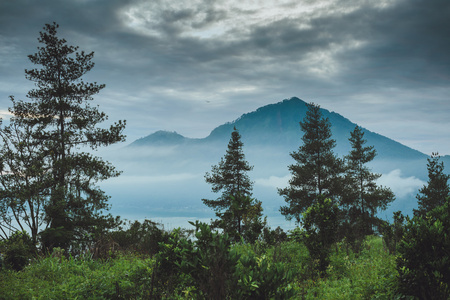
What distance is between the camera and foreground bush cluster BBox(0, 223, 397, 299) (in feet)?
12.5

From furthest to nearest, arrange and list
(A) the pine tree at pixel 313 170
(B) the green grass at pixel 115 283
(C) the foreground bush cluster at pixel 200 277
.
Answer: (A) the pine tree at pixel 313 170, (B) the green grass at pixel 115 283, (C) the foreground bush cluster at pixel 200 277

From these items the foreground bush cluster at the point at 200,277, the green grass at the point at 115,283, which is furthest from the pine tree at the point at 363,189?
the green grass at the point at 115,283

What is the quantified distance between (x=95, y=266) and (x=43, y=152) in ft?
32.1

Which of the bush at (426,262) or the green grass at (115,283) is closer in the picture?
the bush at (426,262)

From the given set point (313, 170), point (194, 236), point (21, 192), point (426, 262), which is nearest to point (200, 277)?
point (194, 236)

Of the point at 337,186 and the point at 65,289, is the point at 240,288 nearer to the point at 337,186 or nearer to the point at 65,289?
the point at 65,289

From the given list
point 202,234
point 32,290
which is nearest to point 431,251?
point 202,234

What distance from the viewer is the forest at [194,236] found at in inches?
190

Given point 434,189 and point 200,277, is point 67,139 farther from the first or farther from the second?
point 434,189

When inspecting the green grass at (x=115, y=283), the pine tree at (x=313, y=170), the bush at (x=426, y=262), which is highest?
the pine tree at (x=313, y=170)

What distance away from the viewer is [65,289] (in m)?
6.04

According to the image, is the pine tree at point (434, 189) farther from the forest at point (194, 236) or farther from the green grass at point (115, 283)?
the green grass at point (115, 283)

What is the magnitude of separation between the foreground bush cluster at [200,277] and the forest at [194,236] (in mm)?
23

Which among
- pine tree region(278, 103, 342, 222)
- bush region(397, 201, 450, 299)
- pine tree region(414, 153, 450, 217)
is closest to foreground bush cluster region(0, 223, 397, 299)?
bush region(397, 201, 450, 299)
